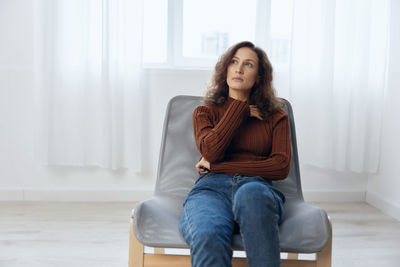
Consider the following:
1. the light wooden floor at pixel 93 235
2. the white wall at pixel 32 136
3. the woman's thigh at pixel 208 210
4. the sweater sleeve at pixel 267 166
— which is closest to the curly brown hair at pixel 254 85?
the sweater sleeve at pixel 267 166

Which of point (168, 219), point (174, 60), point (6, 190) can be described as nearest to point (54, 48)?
point (174, 60)

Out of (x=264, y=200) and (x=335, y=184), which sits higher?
(x=264, y=200)

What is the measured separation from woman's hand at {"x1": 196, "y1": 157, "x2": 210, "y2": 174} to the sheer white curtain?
120cm

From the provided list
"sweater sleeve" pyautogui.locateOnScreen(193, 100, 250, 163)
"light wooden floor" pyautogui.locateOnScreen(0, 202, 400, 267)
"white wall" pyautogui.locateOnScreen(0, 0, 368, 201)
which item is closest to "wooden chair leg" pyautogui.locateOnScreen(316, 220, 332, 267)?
"sweater sleeve" pyautogui.locateOnScreen(193, 100, 250, 163)

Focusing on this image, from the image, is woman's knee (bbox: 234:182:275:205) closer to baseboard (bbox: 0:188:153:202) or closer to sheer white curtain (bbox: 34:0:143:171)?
sheer white curtain (bbox: 34:0:143:171)

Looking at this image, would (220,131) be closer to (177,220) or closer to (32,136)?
(177,220)

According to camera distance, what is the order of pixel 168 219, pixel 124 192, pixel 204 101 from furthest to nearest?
pixel 124 192 < pixel 204 101 < pixel 168 219

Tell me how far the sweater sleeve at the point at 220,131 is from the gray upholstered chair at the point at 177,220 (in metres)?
0.21

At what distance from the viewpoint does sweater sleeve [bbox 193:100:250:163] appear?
147 centimetres

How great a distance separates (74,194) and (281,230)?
1887mm

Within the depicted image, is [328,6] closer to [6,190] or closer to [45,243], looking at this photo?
[45,243]

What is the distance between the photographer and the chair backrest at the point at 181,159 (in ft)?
5.43

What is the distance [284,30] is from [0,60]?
1892mm

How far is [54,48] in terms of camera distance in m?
2.62
